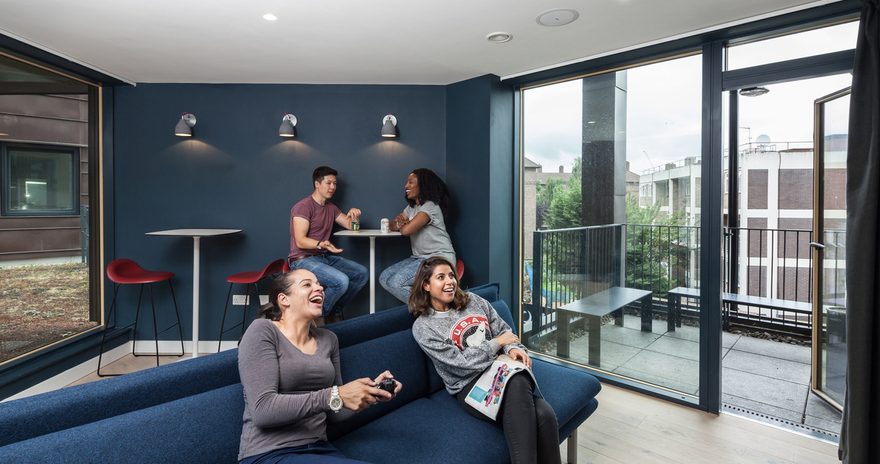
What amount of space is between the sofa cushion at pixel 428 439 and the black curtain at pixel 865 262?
1.78 meters

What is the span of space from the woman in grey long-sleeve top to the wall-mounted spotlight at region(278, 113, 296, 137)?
8.40ft

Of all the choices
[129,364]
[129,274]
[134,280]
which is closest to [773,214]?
[134,280]

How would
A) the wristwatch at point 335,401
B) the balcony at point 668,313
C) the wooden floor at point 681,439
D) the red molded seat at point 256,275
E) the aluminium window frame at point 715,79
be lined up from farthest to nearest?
the red molded seat at point 256,275 → the balcony at point 668,313 → the aluminium window frame at point 715,79 → the wooden floor at point 681,439 → the wristwatch at point 335,401

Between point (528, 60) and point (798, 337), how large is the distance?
3862 millimetres

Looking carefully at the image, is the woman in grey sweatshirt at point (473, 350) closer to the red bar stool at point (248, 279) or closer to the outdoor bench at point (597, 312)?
the outdoor bench at point (597, 312)

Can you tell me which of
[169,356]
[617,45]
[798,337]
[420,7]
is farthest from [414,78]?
[798,337]

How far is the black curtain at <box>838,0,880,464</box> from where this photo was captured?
2086 millimetres

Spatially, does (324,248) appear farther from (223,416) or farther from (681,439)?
(681,439)

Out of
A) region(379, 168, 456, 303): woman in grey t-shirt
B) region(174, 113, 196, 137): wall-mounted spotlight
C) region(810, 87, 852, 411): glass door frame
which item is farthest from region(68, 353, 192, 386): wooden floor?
region(810, 87, 852, 411): glass door frame

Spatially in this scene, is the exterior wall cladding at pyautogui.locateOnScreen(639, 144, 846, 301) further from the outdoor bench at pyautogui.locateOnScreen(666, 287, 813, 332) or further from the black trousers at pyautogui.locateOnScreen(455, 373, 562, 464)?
the black trousers at pyautogui.locateOnScreen(455, 373, 562, 464)

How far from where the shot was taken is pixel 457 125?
Answer: 13.3 ft

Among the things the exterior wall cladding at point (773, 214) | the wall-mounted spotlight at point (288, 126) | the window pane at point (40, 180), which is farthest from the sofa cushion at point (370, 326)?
the window pane at point (40, 180)

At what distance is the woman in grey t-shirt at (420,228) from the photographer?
11.1ft

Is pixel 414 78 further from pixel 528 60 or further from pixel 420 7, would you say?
pixel 420 7
